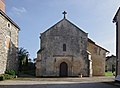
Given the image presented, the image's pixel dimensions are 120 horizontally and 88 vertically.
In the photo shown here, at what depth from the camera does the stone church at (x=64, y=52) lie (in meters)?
42.5

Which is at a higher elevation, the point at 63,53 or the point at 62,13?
the point at 62,13

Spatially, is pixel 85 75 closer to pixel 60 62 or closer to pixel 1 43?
pixel 60 62

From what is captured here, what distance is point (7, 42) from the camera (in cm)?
3462

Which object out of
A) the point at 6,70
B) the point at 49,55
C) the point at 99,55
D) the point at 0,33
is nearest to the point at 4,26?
the point at 0,33

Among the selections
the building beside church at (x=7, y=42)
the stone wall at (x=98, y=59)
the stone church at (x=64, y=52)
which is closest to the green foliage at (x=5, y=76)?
the building beside church at (x=7, y=42)

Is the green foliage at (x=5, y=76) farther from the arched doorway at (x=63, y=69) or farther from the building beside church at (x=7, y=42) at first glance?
the arched doorway at (x=63, y=69)

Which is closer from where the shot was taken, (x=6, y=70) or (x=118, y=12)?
(x=118, y=12)

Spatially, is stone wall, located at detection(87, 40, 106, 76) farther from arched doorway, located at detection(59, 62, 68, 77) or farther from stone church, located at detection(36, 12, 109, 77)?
arched doorway, located at detection(59, 62, 68, 77)

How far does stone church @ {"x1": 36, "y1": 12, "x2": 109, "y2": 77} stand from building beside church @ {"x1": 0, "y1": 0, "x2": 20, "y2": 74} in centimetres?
503

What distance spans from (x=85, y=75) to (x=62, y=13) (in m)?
11.3

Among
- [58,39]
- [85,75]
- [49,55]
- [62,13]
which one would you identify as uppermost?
[62,13]

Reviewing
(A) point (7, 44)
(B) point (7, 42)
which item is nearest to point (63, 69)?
(A) point (7, 44)

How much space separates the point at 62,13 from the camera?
144 ft

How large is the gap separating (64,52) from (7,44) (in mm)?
11482
